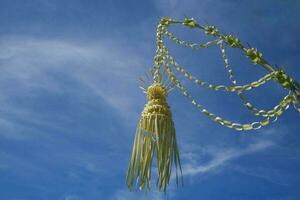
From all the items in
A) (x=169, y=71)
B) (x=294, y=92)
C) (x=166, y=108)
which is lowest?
(x=294, y=92)

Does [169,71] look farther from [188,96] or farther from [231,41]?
[231,41]

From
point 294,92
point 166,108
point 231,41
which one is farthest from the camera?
point 166,108

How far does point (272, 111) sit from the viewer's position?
13.3 feet

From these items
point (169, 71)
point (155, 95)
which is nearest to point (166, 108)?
point (155, 95)

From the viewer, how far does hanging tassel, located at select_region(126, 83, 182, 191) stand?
14.5ft

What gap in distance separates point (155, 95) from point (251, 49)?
3.80ft

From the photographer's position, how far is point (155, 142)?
179 inches

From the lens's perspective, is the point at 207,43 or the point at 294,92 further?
the point at 207,43

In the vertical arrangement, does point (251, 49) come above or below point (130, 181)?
above

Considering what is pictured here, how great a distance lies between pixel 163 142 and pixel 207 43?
119 centimetres

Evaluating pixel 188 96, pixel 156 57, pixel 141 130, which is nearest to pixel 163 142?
pixel 141 130

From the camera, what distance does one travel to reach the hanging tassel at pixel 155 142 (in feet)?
14.5

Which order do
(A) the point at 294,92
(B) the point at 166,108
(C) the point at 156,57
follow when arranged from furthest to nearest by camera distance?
(C) the point at 156,57, (B) the point at 166,108, (A) the point at 294,92

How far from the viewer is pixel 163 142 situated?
4.53m
